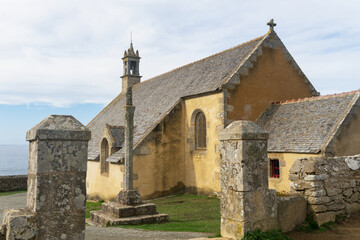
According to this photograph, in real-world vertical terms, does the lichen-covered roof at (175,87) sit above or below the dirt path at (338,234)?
above

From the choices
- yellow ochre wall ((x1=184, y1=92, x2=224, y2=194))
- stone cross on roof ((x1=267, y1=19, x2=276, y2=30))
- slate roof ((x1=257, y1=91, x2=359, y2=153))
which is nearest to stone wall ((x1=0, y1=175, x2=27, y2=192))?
yellow ochre wall ((x1=184, y1=92, x2=224, y2=194))

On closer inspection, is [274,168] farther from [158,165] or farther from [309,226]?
[309,226]

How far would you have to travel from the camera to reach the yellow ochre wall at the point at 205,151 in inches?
589

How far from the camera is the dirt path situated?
256 inches

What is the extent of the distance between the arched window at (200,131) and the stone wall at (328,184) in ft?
29.2

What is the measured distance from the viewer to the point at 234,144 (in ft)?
20.4

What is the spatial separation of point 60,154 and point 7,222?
1.02 meters

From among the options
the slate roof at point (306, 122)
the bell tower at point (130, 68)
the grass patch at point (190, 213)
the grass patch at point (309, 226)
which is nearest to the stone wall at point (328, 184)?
the grass patch at point (309, 226)

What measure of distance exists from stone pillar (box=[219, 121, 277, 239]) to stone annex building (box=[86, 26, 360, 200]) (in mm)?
6714

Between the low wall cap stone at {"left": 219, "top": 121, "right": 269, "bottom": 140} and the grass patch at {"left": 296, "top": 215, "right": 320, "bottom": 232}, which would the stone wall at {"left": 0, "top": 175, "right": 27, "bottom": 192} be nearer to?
the low wall cap stone at {"left": 219, "top": 121, "right": 269, "bottom": 140}

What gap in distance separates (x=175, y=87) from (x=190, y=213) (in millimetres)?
9581

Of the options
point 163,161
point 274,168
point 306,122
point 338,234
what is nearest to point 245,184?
point 338,234

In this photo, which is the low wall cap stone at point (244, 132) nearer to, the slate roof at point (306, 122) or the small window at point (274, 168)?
the slate roof at point (306, 122)

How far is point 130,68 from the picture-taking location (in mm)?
30359
